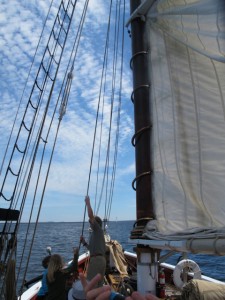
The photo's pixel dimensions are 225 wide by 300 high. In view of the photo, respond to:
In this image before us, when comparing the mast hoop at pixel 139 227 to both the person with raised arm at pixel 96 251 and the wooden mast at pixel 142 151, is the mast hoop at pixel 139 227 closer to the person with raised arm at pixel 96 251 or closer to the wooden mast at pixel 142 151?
the wooden mast at pixel 142 151

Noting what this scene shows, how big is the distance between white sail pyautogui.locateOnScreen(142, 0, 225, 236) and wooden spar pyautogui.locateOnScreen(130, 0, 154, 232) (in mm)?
74

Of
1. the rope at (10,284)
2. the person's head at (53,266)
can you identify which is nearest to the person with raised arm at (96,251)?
the person's head at (53,266)

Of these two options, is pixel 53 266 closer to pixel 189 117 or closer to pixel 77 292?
pixel 77 292

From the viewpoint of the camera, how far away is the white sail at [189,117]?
2.86 m

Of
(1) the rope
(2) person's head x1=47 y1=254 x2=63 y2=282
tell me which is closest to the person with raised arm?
(2) person's head x1=47 y1=254 x2=63 y2=282

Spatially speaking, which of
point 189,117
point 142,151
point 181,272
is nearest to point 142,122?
point 142,151

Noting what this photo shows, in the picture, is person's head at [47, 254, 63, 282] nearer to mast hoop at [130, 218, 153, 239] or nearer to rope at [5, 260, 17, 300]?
rope at [5, 260, 17, 300]

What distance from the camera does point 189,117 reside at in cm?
320

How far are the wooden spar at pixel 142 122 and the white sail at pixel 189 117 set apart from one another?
0.24ft

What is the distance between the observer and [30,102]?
6016mm

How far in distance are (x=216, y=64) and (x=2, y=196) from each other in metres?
3.90

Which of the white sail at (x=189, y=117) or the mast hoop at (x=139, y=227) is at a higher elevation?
the white sail at (x=189, y=117)

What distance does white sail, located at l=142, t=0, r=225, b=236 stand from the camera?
2.86 m

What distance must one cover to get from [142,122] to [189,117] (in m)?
0.53
